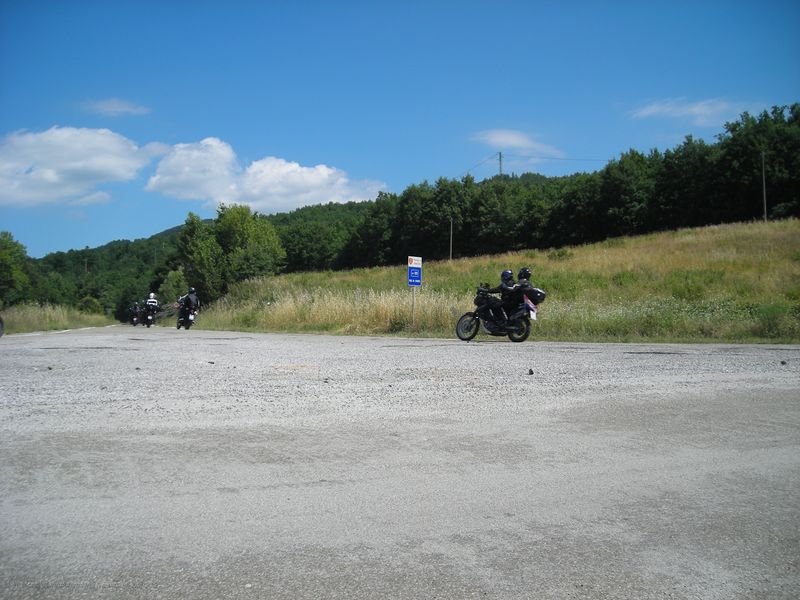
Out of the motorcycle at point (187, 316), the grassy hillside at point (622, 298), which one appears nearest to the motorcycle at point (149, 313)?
the grassy hillside at point (622, 298)

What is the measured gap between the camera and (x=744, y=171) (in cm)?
5591

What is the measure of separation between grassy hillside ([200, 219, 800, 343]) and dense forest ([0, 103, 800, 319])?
14.5m

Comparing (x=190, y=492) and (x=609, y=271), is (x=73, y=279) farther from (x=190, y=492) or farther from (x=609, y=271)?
(x=190, y=492)

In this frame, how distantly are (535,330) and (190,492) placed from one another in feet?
47.6

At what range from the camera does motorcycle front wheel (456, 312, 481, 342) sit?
15602mm

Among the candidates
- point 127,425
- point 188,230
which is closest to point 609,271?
point 127,425

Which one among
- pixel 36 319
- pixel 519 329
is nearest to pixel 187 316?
pixel 36 319

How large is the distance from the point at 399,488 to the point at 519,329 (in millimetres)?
11404

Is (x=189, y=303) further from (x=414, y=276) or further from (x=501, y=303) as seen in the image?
(x=501, y=303)

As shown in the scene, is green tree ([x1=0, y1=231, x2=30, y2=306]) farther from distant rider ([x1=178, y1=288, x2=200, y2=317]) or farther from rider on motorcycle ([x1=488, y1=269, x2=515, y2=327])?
rider on motorcycle ([x1=488, y1=269, x2=515, y2=327])

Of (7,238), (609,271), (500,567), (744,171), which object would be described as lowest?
(500,567)

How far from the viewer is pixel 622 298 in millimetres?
23391

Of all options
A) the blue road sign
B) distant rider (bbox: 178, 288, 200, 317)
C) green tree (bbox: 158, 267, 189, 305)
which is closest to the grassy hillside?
the blue road sign

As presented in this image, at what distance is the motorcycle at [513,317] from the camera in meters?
15.1
